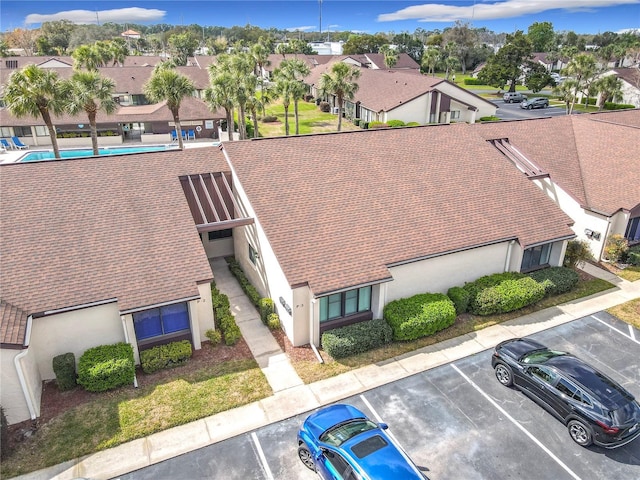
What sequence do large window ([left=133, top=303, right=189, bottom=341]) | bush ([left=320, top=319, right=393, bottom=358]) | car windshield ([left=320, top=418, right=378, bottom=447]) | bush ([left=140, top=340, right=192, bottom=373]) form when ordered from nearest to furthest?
car windshield ([left=320, top=418, right=378, bottom=447]), bush ([left=140, top=340, right=192, bottom=373]), large window ([left=133, top=303, right=189, bottom=341]), bush ([left=320, top=319, right=393, bottom=358])

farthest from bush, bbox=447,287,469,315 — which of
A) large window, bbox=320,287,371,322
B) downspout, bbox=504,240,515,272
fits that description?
large window, bbox=320,287,371,322

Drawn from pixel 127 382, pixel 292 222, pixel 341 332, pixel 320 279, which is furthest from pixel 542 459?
pixel 127 382

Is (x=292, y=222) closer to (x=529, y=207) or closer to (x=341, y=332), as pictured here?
Answer: (x=341, y=332)

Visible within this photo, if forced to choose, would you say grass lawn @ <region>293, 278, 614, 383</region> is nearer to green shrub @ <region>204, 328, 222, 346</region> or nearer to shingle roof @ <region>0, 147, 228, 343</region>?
green shrub @ <region>204, 328, 222, 346</region>

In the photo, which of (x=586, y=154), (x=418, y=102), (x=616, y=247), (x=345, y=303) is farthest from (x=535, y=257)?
(x=418, y=102)

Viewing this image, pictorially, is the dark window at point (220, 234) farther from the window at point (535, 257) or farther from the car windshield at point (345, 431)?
the window at point (535, 257)

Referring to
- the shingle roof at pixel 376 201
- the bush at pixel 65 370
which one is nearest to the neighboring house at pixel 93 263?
the bush at pixel 65 370
